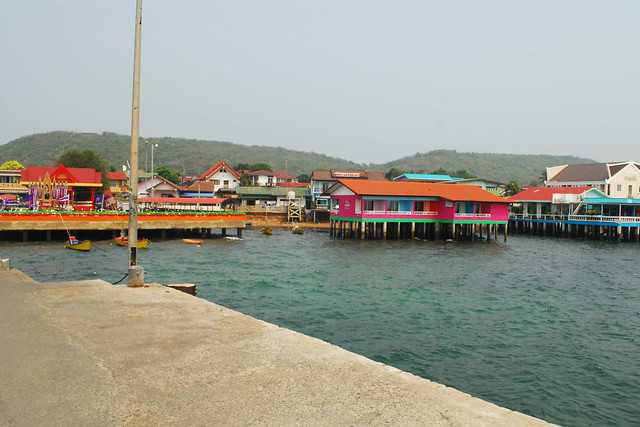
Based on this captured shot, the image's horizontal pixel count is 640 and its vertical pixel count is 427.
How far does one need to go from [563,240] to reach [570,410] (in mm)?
56863

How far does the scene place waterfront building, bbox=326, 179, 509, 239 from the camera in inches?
2244

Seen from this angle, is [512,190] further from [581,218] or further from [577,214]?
[581,218]

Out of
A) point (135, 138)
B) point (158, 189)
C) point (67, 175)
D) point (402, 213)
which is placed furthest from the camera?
point (158, 189)

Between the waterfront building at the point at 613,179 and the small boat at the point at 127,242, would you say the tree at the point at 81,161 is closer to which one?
the small boat at the point at 127,242

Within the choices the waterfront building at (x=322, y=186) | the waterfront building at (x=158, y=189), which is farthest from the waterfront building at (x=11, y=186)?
the waterfront building at (x=322, y=186)

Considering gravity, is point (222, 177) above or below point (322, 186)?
above

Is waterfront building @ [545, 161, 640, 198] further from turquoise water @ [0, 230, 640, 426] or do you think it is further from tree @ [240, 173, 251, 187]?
tree @ [240, 173, 251, 187]

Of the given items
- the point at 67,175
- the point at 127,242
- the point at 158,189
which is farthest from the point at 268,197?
the point at 127,242

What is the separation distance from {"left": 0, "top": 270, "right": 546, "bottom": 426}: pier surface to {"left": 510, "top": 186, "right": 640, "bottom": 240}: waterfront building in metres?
65.8

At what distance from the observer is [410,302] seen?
23.5 m

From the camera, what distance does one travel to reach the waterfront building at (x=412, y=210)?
57000 millimetres

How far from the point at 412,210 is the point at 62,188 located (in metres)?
38.8

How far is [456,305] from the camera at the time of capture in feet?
76.3

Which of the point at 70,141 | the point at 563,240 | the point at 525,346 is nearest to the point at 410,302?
the point at 525,346
